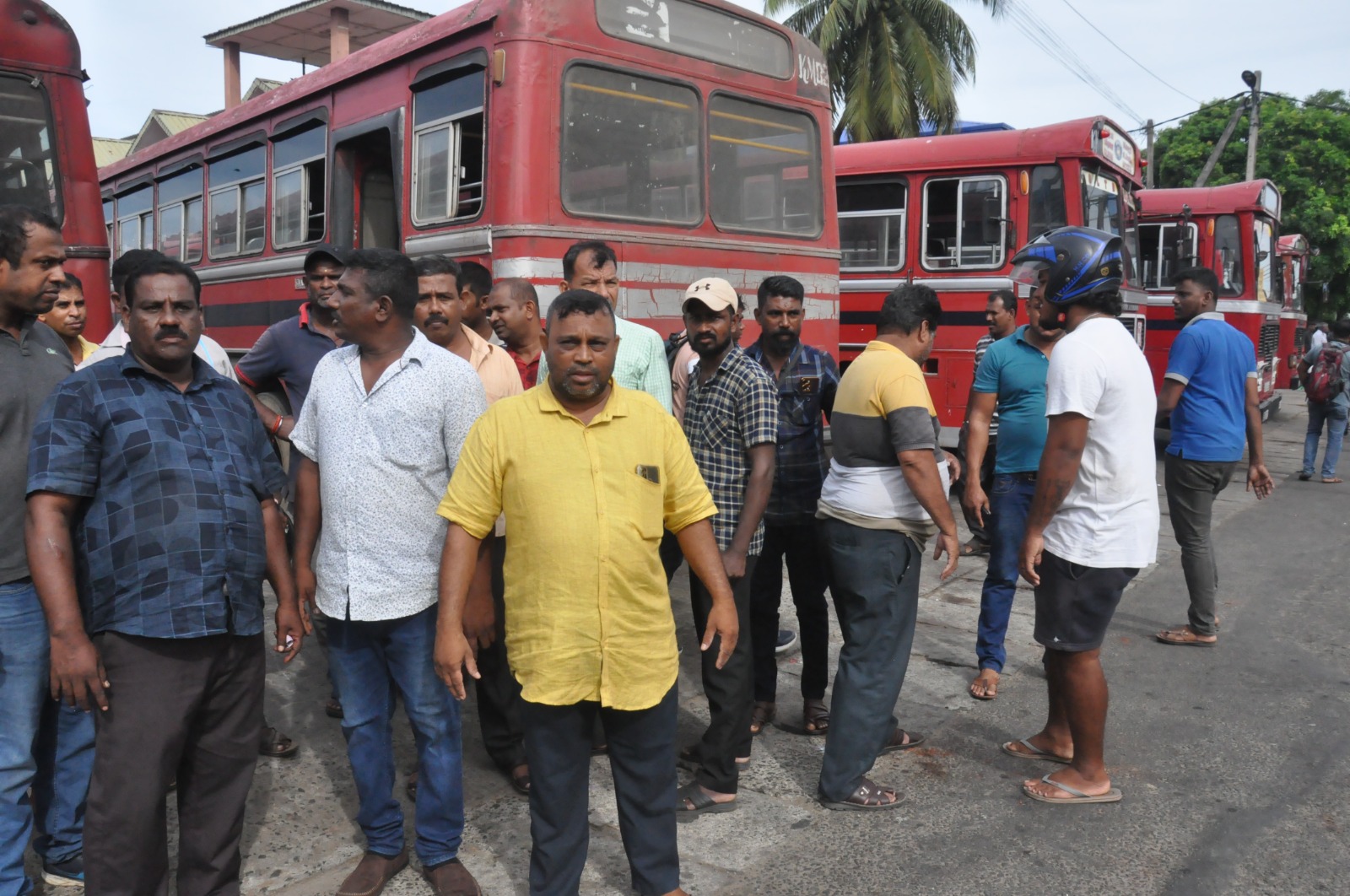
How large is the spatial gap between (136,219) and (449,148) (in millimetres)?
6455

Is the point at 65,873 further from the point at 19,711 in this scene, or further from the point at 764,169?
the point at 764,169

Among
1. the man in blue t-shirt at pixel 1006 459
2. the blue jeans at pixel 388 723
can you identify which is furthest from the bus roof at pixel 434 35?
the blue jeans at pixel 388 723

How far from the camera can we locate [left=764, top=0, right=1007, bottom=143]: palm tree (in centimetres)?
2186

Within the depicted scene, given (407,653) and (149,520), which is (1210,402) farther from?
(149,520)

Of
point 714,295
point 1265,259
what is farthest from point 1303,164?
point 714,295

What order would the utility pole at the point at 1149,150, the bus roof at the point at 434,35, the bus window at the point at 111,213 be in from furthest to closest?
the utility pole at the point at 1149,150
the bus window at the point at 111,213
the bus roof at the point at 434,35

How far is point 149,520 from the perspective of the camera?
277 centimetres

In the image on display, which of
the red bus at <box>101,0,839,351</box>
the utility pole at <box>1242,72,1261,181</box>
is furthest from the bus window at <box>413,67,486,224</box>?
the utility pole at <box>1242,72,1261,181</box>

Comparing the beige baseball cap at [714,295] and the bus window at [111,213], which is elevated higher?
the bus window at [111,213]

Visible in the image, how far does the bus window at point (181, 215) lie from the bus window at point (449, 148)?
3916mm

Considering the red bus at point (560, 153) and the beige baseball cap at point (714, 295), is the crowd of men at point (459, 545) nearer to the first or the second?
the beige baseball cap at point (714, 295)

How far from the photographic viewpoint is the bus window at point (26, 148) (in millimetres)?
6375

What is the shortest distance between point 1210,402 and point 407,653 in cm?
466

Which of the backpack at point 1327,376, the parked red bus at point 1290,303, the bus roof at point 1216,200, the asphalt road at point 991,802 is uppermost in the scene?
the bus roof at point 1216,200
